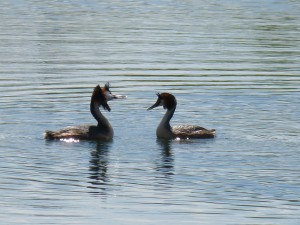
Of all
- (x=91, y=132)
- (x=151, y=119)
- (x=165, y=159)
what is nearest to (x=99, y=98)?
(x=91, y=132)

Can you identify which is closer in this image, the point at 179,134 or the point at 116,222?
the point at 116,222

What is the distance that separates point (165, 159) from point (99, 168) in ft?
3.81

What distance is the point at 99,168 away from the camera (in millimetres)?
18906

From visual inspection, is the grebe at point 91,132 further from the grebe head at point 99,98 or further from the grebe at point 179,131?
the grebe at point 179,131

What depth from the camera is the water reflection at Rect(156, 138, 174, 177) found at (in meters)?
18.7

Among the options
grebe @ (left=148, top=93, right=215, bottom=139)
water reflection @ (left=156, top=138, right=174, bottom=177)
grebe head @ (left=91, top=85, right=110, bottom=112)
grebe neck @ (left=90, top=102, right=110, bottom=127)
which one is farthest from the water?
grebe head @ (left=91, top=85, right=110, bottom=112)

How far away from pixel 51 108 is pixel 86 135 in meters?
2.72

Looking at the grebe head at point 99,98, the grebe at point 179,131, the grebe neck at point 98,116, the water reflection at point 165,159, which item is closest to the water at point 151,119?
the water reflection at point 165,159

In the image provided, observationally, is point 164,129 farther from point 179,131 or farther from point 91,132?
point 91,132

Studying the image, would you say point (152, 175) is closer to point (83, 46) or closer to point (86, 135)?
point (86, 135)

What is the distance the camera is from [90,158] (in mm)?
19688

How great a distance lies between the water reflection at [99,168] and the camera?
57.8 feet

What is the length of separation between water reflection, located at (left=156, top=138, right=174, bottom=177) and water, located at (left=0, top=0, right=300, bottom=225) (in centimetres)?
2

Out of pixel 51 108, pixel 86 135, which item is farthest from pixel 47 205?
pixel 51 108
